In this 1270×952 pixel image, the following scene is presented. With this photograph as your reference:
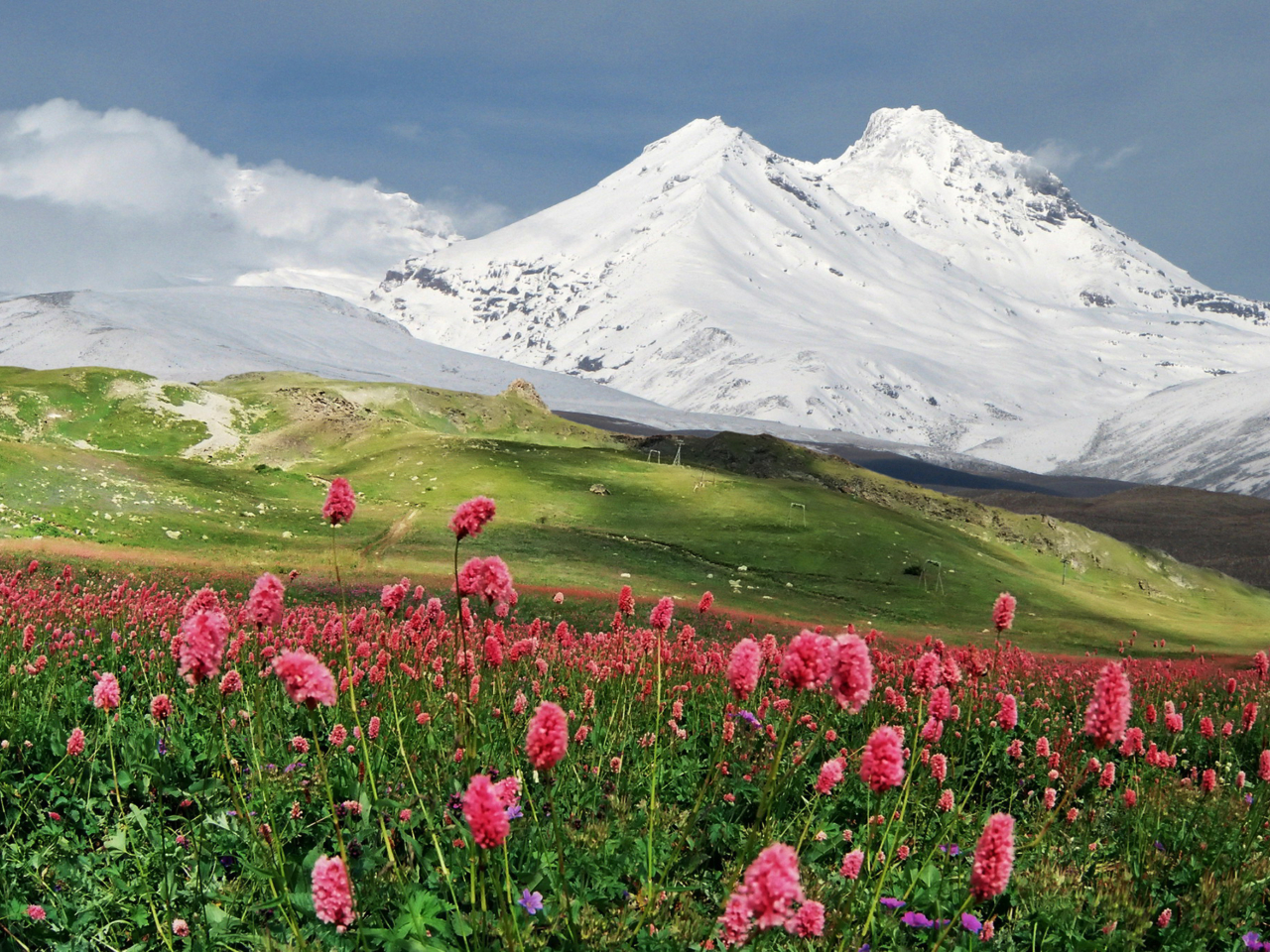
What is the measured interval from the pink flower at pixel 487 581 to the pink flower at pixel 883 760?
5.92ft

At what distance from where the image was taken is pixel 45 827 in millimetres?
5793

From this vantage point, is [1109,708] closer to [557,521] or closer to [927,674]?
[927,674]

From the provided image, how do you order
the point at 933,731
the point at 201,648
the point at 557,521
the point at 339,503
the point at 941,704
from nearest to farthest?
the point at 201,648
the point at 339,503
the point at 941,704
the point at 933,731
the point at 557,521

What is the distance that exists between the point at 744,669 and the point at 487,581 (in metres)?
1.34

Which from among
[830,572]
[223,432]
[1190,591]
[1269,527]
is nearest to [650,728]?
[830,572]

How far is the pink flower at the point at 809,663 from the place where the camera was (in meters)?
3.41

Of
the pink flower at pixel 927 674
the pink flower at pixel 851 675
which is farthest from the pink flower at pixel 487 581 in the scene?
the pink flower at pixel 927 674

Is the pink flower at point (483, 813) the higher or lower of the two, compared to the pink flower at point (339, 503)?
lower

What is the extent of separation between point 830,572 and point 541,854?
47037mm

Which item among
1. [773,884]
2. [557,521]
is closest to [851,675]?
[773,884]

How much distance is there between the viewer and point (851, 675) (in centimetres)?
334

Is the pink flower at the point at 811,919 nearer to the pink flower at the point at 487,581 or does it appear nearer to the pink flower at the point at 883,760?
the pink flower at the point at 883,760

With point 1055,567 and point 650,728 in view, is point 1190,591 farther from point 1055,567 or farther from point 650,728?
point 650,728

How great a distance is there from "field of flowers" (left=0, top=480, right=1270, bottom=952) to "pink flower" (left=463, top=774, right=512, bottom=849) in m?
0.01
